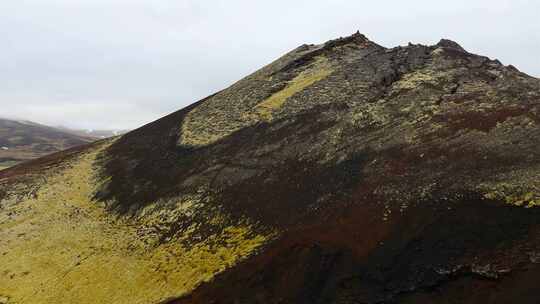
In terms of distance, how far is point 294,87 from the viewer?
56.9 m

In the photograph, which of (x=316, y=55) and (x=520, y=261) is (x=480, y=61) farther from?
(x=520, y=261)

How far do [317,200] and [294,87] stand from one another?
84.0ft

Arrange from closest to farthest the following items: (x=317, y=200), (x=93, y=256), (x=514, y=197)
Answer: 1. (x=514, y=197)
2. (x=317, y=200)
3. (x=93, y=256)

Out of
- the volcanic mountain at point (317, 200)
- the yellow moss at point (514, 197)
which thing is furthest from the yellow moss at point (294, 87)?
the yellow moss at point (514, 197)

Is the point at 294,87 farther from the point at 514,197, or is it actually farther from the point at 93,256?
the point at 514,197

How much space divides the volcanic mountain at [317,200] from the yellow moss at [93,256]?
161mm

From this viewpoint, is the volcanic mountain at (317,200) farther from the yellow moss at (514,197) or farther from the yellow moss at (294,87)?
the yellow moss at (294,87)

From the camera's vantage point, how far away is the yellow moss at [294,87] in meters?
53.5

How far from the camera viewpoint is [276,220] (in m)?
33.8

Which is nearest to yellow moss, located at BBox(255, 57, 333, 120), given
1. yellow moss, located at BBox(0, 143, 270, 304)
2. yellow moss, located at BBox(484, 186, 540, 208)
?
yellow moss, located at BBox(0, 143, 270, 304)

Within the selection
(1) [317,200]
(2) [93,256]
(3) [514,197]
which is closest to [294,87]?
(1) [317,200]

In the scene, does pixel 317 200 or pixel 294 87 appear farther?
pixel 294 87

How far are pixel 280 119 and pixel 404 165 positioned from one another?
1951 cm

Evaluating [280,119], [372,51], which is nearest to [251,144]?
[280,119]
